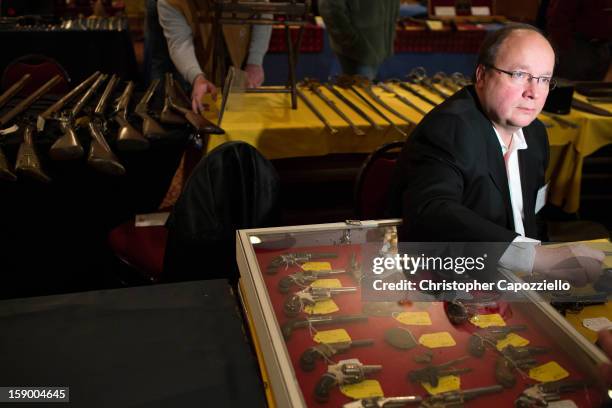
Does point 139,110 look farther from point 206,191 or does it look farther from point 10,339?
point 10,339

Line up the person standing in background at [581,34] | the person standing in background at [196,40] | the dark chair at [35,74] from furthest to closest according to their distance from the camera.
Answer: the person standing in background at [581,34] < the dark chair at [35,74] < the person standing in background at [196,40]

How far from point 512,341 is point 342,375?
0.34 metres

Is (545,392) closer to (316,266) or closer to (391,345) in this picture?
(391,345)

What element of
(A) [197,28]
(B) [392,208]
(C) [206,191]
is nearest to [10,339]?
(C) [206,191]

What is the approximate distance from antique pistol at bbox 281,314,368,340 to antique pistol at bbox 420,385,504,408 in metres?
0.23

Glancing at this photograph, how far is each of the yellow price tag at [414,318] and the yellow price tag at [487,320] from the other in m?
0.09

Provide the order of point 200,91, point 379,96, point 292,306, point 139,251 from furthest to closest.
A: 1. point 379,96
2. point 200,91
3. point 139,251
4. point 292,306

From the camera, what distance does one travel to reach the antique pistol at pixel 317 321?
108cm

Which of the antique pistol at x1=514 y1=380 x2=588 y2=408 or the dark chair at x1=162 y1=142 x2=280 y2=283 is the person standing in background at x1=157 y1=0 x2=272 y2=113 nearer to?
the dark chair at x1=162 y1=142 x2=280 y2=283

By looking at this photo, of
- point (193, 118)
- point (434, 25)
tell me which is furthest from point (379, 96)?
point (434, 25)

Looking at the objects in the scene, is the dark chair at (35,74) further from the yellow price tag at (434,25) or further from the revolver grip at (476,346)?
the yellow price tag at (434,25)

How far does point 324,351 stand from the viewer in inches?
40.7

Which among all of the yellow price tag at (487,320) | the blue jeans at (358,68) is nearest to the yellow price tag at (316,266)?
the yellow price tag at (487,320)

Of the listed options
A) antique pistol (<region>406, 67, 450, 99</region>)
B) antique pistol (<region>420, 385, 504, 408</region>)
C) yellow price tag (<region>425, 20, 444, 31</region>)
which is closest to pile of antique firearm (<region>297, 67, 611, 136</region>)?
antique pistol (<region>406, 67, 450, 99</region>)
